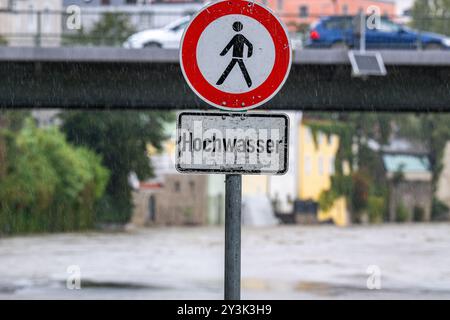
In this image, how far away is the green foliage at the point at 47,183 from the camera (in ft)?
218

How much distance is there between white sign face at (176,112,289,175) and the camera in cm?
632

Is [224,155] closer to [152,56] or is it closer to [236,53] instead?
[236,53]

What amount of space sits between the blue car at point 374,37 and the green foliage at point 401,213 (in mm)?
81220

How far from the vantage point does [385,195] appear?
11088cm

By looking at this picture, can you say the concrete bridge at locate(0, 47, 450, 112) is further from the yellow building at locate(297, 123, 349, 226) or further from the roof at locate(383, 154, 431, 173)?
the roof at locate(383, 154, 431, 173)

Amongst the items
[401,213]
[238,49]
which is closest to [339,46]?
[238,49]

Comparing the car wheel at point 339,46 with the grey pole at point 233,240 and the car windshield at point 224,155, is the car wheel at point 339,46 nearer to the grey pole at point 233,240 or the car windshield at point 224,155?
the car windshield at point 224,155

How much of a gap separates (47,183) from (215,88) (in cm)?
6224

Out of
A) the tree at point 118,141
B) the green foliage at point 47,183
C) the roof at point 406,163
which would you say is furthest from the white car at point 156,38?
the roof at point 406,163

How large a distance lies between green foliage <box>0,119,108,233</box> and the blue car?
1411 inches

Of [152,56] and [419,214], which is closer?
[152,56]

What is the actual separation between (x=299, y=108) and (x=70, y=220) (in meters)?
45.1

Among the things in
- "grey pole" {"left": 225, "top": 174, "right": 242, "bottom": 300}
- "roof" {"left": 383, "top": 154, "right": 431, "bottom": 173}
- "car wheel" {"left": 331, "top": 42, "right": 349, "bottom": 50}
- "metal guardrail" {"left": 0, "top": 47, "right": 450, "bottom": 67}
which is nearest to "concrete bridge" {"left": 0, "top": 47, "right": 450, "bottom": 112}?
"metal guardrail" {"left": 0, "top": 47, "right": 450, "bottom": 67}

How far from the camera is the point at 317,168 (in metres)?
109
